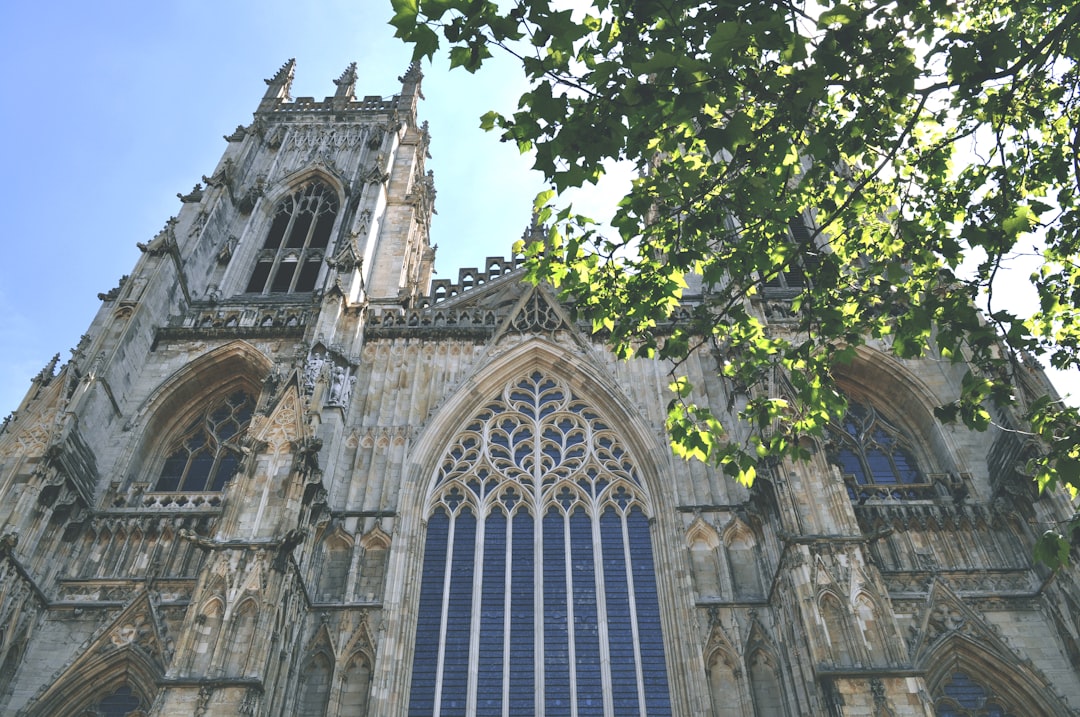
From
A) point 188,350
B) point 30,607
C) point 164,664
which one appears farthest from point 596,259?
point 188,350

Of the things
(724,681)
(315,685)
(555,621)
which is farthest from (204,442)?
(724,681)

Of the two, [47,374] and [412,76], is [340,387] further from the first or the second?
[412,76]

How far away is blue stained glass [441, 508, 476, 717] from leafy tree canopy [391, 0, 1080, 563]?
20.7 feet

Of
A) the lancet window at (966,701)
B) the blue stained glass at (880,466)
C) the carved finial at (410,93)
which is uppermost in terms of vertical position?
the carved finial at (410,93)

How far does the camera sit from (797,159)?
29.1 ft

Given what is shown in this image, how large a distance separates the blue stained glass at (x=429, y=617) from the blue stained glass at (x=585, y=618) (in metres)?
2.26

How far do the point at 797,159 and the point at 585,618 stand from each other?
8.42 metres

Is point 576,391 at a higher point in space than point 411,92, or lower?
lower

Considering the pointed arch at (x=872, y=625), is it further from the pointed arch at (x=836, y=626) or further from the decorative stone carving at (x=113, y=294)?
the decorative stone carving at (x=113, y=294)

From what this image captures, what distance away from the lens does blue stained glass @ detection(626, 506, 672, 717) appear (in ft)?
42.6

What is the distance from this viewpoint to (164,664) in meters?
13.0

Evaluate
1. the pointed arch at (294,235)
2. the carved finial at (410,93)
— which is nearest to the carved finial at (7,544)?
the pointed arch at (294,235)

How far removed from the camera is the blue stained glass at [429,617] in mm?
13062

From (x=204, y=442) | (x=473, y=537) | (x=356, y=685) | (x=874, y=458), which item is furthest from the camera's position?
(x=204, y=442)
